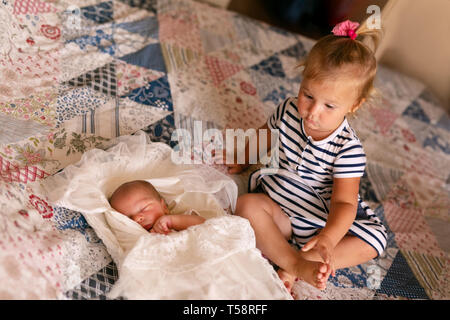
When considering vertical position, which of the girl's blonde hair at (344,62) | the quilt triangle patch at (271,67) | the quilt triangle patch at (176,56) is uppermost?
the girl's blonde hair at (344,62)

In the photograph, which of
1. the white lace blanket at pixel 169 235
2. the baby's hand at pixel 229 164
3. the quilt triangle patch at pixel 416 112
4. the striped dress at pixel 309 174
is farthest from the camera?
the quilt triangle patch at pixel 416 112

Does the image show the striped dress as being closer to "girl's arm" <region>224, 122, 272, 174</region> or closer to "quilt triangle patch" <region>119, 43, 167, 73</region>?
"girl's arm" <region>224, 122, 272, 174</region>

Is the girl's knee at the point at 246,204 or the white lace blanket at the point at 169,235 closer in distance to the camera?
the white lace blanket at the point at 169,235

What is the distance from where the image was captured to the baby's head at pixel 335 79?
92cm

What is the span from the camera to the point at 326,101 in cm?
94

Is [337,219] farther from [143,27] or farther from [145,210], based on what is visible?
[143,27]

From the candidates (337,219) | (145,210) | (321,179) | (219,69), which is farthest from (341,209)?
(219,69)

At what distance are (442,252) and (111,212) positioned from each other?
3.34ft

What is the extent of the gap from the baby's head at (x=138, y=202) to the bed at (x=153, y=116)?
0.09m

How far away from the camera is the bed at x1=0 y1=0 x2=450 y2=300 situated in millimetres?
866

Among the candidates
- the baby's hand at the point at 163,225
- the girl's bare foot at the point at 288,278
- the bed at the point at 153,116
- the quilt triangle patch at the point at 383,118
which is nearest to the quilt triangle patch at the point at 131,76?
the bed at the point at 153,116

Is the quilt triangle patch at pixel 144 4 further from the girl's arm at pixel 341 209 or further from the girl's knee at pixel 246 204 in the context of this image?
the girl's arm at pixel 341 209

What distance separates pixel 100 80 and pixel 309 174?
0.73 metres
